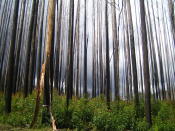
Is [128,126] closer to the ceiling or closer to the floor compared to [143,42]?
closer to the floor

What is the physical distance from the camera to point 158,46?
34.2ft

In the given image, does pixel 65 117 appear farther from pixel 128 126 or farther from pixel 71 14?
pixel 71 14

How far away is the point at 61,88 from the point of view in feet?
30.2

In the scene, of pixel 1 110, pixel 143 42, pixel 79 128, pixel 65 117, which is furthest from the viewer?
pixel 1 110

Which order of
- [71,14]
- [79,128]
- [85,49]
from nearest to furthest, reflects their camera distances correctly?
[79,128] → [71,14] → [85,49]

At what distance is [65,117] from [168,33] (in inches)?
362

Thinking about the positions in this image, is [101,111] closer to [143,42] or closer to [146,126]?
[146,126]

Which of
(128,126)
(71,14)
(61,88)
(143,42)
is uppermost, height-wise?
(71,14)

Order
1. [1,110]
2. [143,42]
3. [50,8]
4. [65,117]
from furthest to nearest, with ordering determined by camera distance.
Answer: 1. [1,110]
2. [143,42]
3. [65,117]
4. [50,8]

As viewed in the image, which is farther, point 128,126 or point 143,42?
point 143,42

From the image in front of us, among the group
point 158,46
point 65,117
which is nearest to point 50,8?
point 65,117

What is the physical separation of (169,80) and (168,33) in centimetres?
309

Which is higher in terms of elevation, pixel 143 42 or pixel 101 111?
pixel 143 42

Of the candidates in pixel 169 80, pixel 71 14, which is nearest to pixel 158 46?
pixel 169 80
